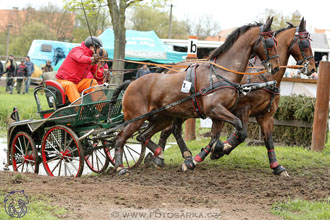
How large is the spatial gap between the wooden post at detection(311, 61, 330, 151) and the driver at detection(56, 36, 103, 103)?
4.48 metres

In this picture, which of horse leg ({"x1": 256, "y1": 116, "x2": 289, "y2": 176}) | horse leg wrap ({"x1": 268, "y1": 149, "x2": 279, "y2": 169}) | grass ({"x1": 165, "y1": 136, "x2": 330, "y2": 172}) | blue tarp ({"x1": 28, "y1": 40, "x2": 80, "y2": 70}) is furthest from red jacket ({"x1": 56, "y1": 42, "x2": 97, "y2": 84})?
blue tarp ({"x1": 28, "y1": 40, "x2": 80, "y2": 70})

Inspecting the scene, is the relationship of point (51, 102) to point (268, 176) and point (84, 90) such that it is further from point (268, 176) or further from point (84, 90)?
point (268, 176)

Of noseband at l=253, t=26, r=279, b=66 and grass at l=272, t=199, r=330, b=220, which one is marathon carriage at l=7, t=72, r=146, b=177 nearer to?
noseband at l=253, t=26, r=279, b=66

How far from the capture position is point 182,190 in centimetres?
665

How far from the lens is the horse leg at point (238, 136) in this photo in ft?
25.7

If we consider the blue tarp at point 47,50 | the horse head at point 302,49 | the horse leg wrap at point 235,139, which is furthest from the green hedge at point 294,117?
the blue tarp at point 47,50

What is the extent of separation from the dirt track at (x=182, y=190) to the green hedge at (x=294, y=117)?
2235 mm

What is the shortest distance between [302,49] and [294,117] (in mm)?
2459

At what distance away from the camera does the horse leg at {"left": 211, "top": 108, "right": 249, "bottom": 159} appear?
25.7ft

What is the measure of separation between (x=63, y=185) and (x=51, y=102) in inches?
95.2

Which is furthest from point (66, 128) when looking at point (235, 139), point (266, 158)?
point (266, 158)

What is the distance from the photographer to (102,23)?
4212 cm

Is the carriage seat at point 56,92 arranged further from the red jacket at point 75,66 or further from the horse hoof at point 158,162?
the horse hoof at point 158,162

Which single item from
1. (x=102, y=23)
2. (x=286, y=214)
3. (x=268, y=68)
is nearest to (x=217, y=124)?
(x=268, y=68)
